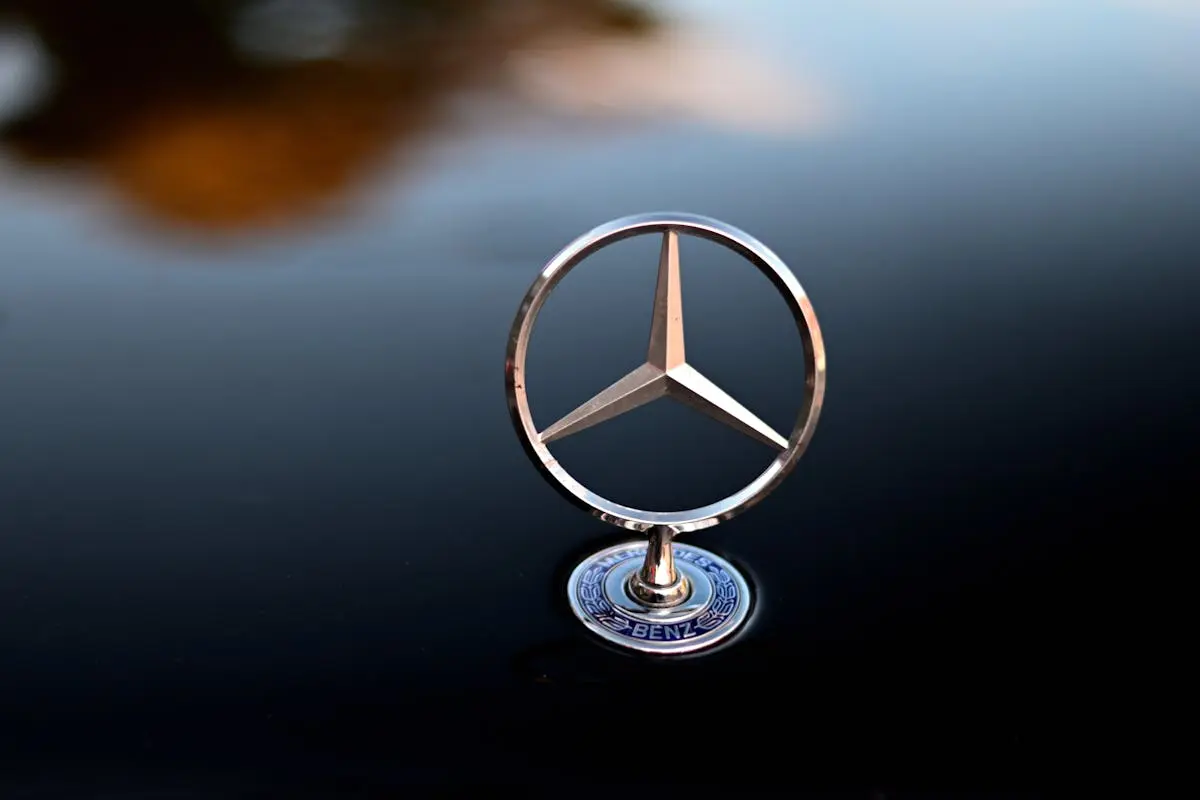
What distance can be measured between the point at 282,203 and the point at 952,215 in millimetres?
933

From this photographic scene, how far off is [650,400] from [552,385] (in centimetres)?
31

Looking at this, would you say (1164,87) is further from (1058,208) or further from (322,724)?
(322,724)

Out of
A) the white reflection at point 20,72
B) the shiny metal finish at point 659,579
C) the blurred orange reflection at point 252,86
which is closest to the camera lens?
the shiny metal finish at point 659,579

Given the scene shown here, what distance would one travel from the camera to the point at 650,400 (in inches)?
41.3

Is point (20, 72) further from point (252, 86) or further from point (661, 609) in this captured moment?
point (661, 609)

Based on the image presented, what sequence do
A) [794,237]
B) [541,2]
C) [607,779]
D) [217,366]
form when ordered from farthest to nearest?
[541,2]
[794,237]
[217,366]
[607,779]

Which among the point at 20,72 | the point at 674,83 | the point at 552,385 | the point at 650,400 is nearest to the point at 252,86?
the point at 20,72

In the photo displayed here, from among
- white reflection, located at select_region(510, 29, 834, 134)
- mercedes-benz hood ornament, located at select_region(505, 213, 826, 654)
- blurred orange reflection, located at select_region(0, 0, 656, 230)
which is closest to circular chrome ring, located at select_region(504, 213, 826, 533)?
mercedes-benz hood ornament, located at select_region(505, 213, 826, 654)

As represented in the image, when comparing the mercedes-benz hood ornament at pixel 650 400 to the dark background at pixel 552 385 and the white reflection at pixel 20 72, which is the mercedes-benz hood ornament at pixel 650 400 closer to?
the dark background at pixel 552 385

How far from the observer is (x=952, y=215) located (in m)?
1.69

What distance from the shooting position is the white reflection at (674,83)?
1.99 m

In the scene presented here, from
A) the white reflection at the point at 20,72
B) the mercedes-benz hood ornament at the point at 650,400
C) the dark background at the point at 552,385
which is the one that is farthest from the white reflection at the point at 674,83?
the mercedes-benz hood ornament at the point at 650,400

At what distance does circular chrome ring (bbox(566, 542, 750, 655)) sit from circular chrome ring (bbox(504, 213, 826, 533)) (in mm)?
67

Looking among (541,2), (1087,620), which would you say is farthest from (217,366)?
(541,2)
